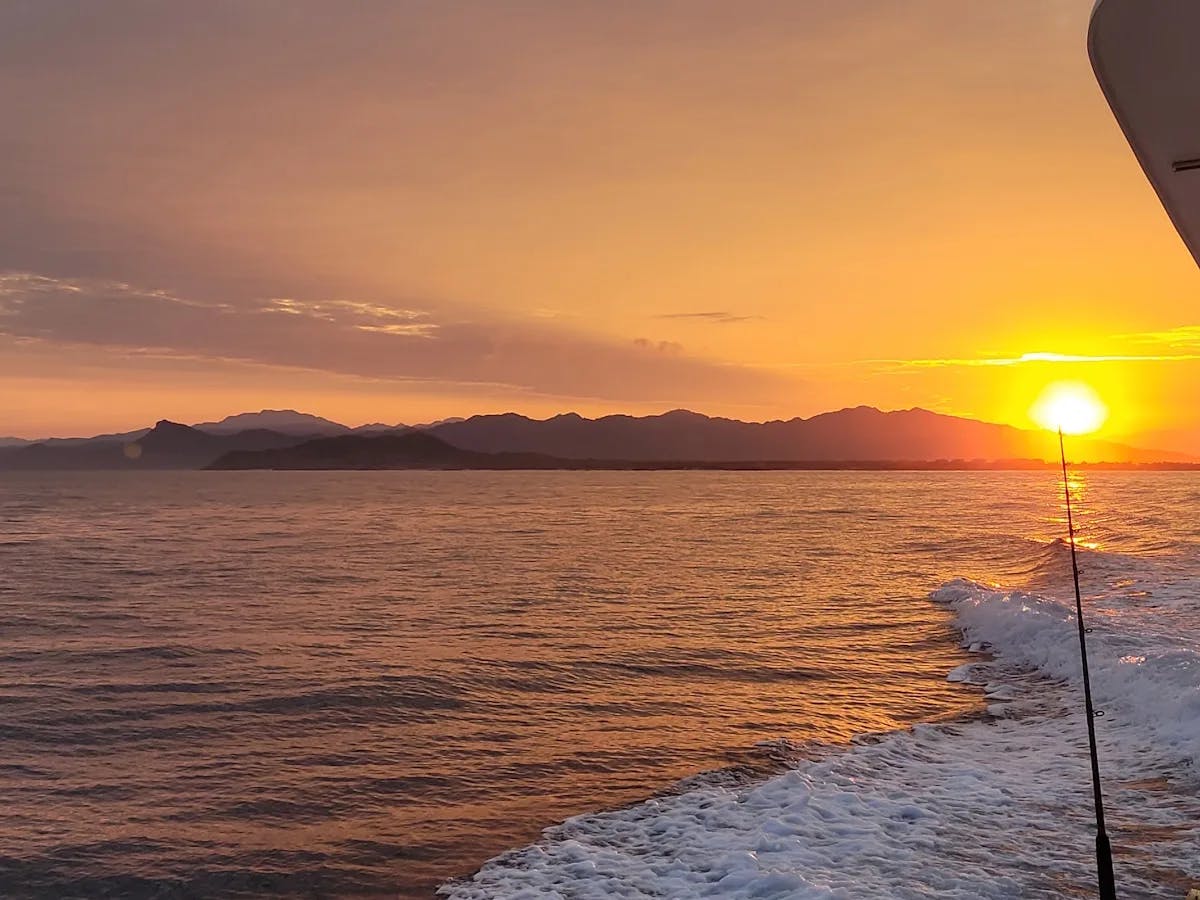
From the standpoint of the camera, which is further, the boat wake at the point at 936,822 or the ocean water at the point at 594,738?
the ocean water at the point at 594,738

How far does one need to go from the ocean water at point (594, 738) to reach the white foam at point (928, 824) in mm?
38

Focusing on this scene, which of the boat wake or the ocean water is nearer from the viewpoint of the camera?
the boat wake

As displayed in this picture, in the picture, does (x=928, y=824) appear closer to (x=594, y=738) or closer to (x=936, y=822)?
(x=936, y=822)

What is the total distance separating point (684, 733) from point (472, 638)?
8695 mm

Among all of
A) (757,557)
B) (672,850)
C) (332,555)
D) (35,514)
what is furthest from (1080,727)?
(35,514)

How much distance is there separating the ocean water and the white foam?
0.13 feet

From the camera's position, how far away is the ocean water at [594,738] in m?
8.23

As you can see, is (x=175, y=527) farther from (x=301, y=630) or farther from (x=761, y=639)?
(x=761, y=639)

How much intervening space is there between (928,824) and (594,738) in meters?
4.87

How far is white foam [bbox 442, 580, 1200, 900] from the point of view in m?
7.57

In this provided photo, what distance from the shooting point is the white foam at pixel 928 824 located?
7574 millimetres

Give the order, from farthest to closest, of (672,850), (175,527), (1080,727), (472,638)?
(175,527) → (472,638) → (1080,727) → (672,850)

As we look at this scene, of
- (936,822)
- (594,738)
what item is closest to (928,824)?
(936,822)

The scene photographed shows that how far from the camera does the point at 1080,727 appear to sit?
12.4 metres
